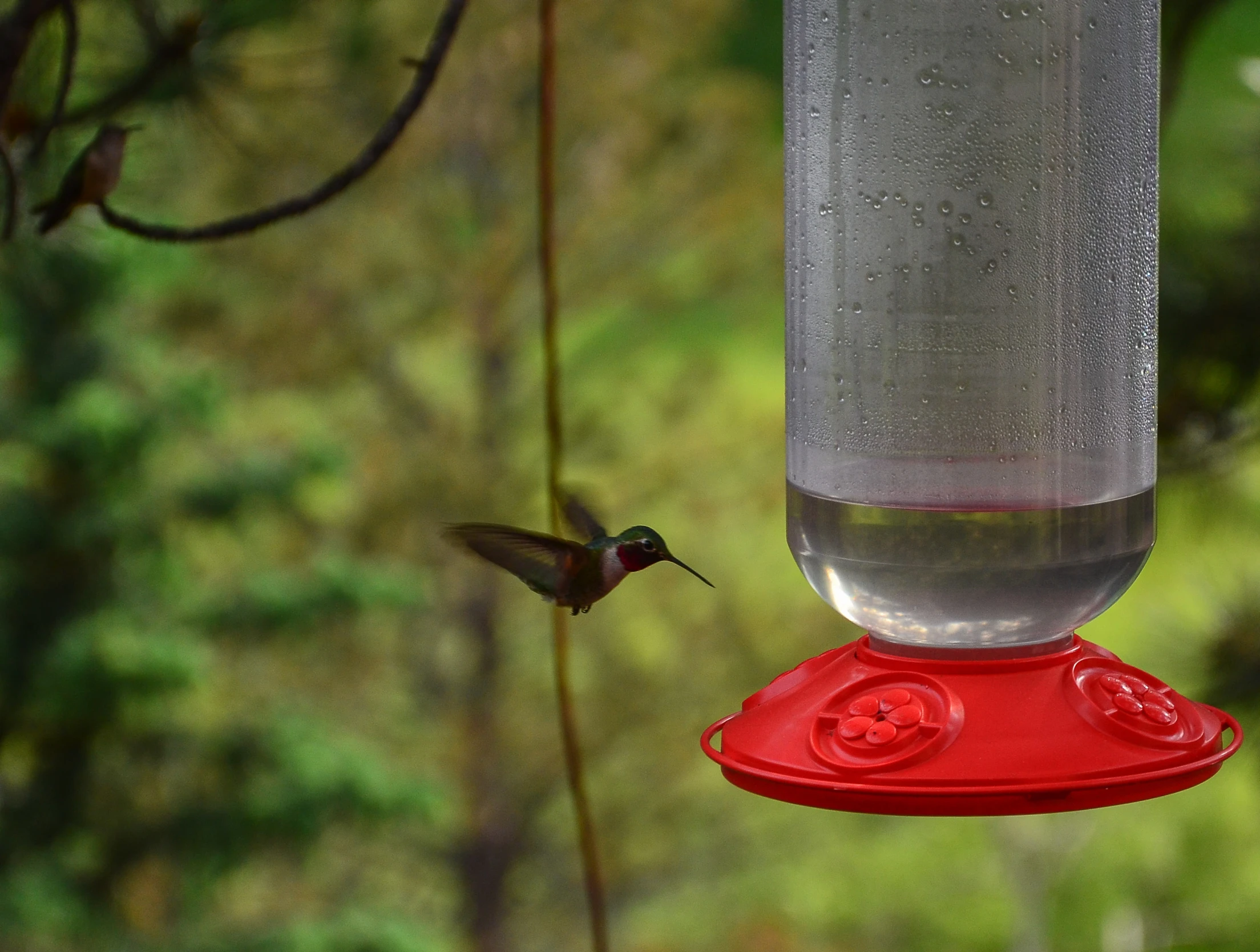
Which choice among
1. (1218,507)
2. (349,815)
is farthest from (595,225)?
(1218,507)

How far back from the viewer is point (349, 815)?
4027mm

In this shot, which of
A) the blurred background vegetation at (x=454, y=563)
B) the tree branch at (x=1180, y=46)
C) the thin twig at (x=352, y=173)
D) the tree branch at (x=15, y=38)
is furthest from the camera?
the blurred background vegetation at (x=454, y=563)

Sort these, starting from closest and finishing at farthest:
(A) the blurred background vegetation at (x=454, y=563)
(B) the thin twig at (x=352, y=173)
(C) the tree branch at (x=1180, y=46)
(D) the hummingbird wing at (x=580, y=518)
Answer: (B) the thin twig at (x=352, y=173) < (D) the hummingbird wing at (x=580, y=518) < (C) the tree branch at (x=1180, y=46) < (A) the blurred background vegetation at (x=454, y=563)

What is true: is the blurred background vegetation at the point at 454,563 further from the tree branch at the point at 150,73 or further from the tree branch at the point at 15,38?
the tree branch at the point at 15,38

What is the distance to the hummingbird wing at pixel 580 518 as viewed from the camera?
101 cm

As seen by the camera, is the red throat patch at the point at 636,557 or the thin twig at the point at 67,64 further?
the red throat patch at the point at 636,557

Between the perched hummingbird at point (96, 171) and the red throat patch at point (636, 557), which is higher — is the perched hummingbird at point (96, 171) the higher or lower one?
the higher one

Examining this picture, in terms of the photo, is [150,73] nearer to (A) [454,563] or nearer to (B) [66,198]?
(B) [66,198]

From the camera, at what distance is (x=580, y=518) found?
1013 mm

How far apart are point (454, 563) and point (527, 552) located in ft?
17.2

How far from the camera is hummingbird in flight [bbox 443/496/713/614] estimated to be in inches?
34.2

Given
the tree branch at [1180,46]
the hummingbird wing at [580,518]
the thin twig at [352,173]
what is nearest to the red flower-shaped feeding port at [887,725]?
the hummingbird wing at [580,518]

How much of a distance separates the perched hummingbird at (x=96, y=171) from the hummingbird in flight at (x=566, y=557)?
0.27m

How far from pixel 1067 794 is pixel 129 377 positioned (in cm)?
377
